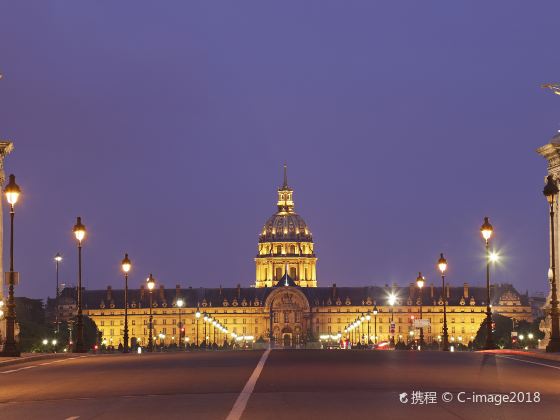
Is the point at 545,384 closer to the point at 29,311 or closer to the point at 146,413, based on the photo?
the point at 146,413

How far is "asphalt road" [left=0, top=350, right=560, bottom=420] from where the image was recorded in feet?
60.5

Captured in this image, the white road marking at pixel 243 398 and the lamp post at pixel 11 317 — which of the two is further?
the lamp post at pixel 11 317

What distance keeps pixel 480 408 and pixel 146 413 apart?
4.78m

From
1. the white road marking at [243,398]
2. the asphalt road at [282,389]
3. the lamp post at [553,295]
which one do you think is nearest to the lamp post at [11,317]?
the asphalt road at [282,389]

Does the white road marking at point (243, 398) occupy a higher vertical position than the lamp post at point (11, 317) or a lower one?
lower

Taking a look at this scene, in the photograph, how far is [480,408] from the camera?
1881 cm

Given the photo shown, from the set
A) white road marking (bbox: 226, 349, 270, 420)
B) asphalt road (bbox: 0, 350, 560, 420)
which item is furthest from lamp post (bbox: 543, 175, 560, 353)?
white road marking (bbox: 226, 349, 270, 420)

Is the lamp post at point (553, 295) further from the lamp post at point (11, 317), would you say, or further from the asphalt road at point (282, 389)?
the lamp post at point (11, 317)

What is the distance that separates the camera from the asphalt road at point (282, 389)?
18.5 m

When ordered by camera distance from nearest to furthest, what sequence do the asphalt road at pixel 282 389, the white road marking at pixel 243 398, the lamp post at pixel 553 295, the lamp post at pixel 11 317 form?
1. the white road marking at pixel 243 398
2. the asphalt road at pixel 282 389
3. the lamp post at pixel 11 317
4. the lamp post at pixel 553 295

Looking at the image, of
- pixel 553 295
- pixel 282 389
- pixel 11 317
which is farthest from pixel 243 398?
pixel 553 295

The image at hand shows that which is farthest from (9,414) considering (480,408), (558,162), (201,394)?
(558,162)

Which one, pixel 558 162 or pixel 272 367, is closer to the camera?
pixel 272 367

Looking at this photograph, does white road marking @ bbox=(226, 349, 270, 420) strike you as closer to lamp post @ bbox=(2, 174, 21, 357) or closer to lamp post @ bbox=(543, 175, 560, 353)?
lamp post @ bbox=(2, 174, 21, 357)
